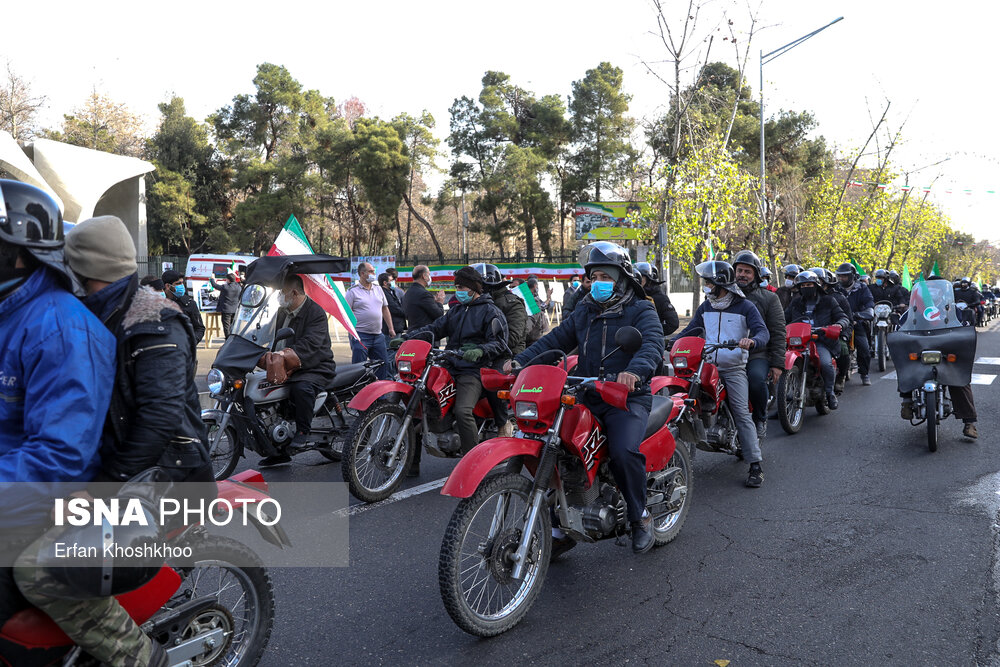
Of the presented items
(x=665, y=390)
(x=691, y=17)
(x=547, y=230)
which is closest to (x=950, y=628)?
(x=665, y=390)

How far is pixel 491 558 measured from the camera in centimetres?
374

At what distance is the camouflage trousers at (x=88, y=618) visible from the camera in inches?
86.0

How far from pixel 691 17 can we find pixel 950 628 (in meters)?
16.8

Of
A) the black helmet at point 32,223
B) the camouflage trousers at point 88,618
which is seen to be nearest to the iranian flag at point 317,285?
the black helmet at point 32,223

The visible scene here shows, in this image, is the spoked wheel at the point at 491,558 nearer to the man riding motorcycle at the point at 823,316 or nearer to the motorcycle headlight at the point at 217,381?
the motorcycle headlight at the point at 217,381

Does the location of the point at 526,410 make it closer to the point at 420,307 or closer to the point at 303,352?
the point at 303,352

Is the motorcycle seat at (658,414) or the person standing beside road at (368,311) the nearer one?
the motorcycle seat at (658,414)

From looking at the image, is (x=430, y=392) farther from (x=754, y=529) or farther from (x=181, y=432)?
(x=181, y=432)

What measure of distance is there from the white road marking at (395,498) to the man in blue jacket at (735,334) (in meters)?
2.70

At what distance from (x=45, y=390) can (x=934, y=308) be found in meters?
8.40

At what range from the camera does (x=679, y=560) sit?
4887mm

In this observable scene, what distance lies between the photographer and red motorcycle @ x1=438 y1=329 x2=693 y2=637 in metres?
3.63

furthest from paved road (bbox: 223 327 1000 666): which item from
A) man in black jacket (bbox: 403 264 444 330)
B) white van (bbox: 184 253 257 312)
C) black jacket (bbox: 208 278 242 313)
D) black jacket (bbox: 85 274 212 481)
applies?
white van (bbox: 184 253 257 312)

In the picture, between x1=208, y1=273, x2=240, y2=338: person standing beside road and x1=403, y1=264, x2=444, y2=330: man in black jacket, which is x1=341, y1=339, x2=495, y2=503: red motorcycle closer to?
x1=403, y1=264, x2=444, y2=330: man in black jacket
